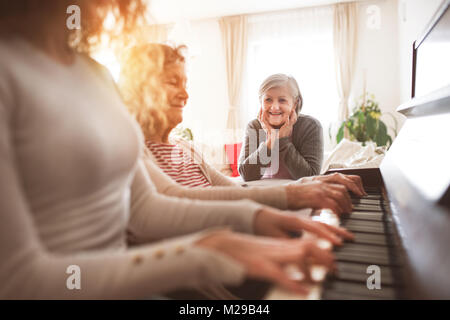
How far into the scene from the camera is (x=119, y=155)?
1.87 feet

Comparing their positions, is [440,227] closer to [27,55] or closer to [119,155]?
[119,155]

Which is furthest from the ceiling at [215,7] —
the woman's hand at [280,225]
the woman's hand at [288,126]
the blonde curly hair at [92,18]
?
the woman's hand at [280,225]

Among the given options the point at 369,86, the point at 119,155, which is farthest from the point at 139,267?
the point at 369,86

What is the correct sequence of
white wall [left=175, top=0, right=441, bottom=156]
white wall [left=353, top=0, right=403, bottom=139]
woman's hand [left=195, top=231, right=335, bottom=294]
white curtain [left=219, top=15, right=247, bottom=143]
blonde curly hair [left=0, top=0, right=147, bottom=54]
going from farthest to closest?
white curtain [left=219, top=15, right=247, bottom=143] < white wall [left=353, top=0, right=403, bottom=139] < white wall [left=175, top=0, right=441, bottom=156] < blonde curly hair [left=0, top=0, right=147, bottom=54] < woman's hand [left=195, top=231, right=335, bottom=294]

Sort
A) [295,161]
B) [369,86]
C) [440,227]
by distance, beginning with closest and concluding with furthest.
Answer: [440,227] → [295,161] → [369,86]

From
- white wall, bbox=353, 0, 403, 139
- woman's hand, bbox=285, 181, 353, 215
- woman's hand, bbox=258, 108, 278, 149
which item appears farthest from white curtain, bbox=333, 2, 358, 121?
woman's hand, bbox=285, 181, 353, 215

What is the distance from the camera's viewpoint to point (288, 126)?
2344 millimetres

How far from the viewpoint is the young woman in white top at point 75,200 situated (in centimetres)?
40

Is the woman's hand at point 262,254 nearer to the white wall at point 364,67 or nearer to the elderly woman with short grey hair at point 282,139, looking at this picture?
the elderly woman with short grey hair at point 282,139

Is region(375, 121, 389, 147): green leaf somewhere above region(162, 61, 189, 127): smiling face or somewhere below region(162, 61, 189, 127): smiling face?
below

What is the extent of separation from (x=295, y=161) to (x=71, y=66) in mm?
1769

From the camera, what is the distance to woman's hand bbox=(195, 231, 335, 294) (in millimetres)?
401

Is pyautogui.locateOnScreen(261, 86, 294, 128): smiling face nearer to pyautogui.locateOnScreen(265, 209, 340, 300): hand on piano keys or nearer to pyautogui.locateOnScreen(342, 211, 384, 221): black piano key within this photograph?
pyautogui.locateOnScreen(342, 211, 384, 221): black piano key

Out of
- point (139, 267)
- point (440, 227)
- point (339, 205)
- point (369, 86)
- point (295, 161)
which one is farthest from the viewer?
point (369, 86)
